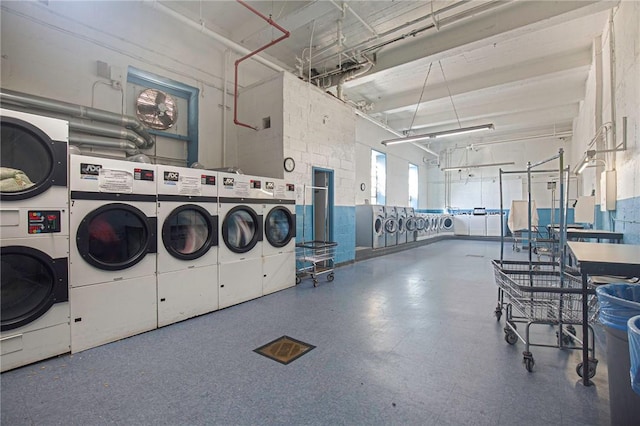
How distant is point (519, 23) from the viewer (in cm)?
455

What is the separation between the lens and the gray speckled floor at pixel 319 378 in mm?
1660

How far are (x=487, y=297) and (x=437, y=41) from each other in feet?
15.1

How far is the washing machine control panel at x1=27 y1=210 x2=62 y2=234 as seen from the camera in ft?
7.24

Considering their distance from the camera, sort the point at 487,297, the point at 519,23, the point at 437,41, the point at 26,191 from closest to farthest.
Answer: the point at 26,191, the point at 487,297, the point at 519,23, the point at 437,41

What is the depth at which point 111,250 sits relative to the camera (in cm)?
277

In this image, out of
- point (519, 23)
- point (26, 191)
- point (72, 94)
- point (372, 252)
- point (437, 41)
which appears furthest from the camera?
point (372, 252)

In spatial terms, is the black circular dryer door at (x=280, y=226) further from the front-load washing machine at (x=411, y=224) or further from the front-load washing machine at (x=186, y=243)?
the front-load washing machine at (x=411, y=224)

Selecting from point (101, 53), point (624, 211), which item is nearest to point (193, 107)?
point (101, 53)

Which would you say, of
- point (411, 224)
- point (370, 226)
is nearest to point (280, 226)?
point (370, 226)

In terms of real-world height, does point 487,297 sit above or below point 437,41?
below

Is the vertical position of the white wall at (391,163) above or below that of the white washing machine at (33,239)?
above

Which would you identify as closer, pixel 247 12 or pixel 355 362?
pixel 355 362

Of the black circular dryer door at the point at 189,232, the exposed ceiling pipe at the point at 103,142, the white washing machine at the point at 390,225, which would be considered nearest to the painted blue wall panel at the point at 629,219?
the black circular dryer door at the point at 189,232

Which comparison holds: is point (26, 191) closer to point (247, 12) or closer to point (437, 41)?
point (247, 12)
